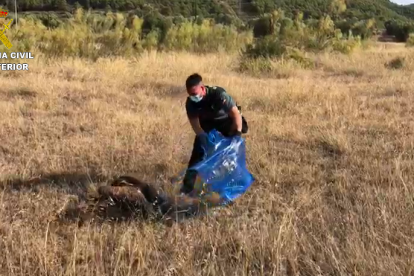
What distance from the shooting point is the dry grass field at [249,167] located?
2.69 metres

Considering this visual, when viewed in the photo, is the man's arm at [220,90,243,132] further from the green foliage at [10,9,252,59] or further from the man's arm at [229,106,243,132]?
the green foliage at [10,9,252,59]

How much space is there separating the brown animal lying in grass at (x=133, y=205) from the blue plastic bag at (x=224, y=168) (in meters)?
0.12

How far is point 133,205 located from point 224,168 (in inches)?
29.5

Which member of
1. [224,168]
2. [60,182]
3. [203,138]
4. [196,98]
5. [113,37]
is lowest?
[60,182]

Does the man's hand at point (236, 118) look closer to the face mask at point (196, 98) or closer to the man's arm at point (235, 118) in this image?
the man's arm at point (235, 118)

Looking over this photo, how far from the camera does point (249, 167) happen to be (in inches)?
171

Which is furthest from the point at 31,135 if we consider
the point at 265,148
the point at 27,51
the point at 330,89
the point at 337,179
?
the point at 27,51

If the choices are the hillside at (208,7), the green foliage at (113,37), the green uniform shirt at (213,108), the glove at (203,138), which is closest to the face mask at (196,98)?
the green uniform shirt at (213,108)

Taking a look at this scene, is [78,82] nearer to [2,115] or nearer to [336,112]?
[2,115]

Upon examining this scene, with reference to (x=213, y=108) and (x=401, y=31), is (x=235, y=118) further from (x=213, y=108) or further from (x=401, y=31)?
(x=401, y=31)

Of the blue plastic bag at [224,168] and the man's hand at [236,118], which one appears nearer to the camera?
the blue plastic bag at [224,168]

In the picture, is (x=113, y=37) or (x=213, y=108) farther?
(x=113, y=37)

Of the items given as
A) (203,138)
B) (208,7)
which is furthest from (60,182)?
(208,7)

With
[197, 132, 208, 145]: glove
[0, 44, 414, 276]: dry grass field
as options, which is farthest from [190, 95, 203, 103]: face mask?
[0, 44, 414, 276]: dry grass field
